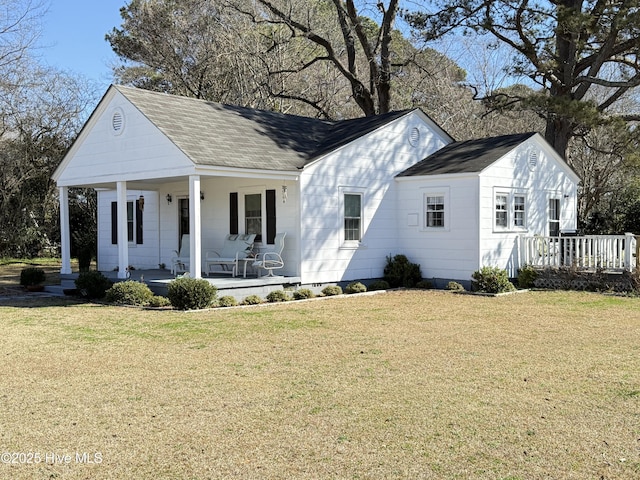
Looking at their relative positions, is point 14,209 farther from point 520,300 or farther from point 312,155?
point 520,300

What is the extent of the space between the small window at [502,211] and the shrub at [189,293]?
8.33 m

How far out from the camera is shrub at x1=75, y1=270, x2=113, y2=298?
1529 cm

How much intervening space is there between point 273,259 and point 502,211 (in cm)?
641

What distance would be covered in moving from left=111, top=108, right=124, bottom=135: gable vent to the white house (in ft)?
0.08

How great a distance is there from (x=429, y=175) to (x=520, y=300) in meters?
4.53

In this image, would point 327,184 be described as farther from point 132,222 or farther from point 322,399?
point 322,399

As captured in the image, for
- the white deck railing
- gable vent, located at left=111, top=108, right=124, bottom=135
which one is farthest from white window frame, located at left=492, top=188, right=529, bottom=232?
gable vent, located at left=111, top=108, right=124, bottom=135

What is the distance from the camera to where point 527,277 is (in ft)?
56.3

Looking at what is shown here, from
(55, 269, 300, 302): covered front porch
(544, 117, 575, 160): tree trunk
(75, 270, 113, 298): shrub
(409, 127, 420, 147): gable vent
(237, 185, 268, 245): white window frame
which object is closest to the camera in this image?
(55, 269, 300, 302): covered front porch

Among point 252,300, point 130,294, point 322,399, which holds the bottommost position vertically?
point 322,399

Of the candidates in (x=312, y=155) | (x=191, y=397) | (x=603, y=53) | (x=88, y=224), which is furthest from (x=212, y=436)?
(x=88, y=224)

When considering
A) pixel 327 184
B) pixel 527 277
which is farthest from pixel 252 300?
pixel 527 277

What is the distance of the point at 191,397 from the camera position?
6637 mm

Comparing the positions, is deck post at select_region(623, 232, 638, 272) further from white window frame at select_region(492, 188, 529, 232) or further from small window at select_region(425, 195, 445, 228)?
small window at select_region(425, 195, 445, 228)
